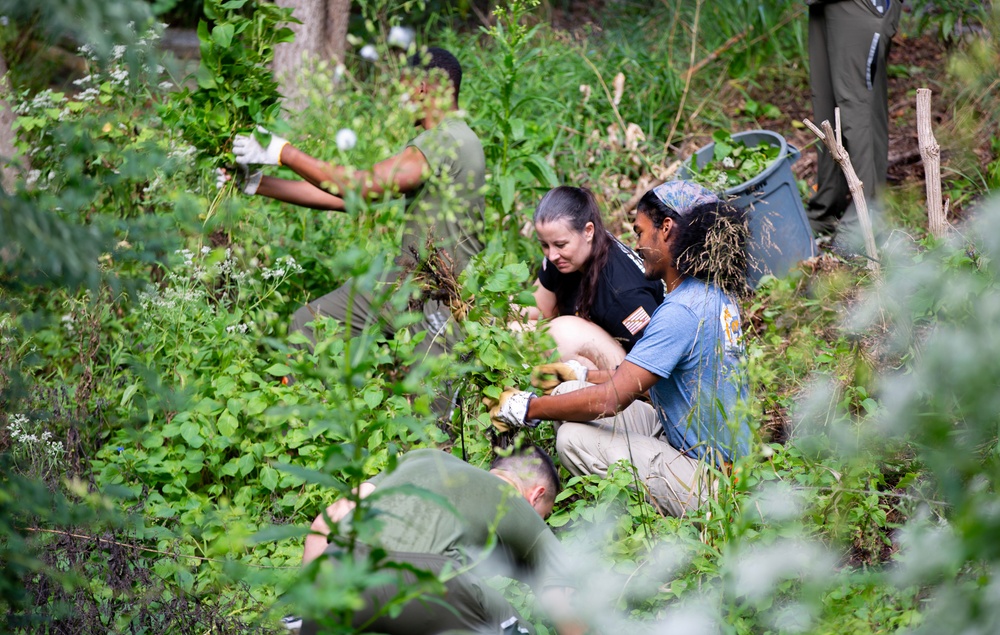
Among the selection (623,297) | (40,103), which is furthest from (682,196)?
(40,103)

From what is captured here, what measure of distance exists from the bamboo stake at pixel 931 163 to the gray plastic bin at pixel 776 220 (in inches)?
24.3

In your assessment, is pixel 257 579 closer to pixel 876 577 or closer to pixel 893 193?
pixel 876 577

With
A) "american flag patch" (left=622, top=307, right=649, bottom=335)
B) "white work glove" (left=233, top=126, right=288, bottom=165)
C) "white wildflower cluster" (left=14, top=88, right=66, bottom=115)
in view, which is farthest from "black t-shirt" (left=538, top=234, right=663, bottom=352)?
"white wildflower cluster" (left=14, top=88, right=66, bottom=115)

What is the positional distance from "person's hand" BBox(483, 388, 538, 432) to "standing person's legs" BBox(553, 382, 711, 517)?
140mm

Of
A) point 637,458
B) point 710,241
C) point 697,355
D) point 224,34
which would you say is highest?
point 224,34

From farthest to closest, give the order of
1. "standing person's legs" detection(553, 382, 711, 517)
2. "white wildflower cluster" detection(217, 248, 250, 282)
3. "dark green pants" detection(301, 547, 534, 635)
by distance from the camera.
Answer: "white wildflower cluster" detection(217, 248, 250, 282)
"standing person's legs" detection(553, 382, 711, 517)
"dark green pants" detection(301, 547, 534, 635)

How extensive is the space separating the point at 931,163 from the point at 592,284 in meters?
1.32

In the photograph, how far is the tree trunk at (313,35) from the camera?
6.41 metres

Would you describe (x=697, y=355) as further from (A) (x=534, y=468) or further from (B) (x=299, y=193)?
(B) (x=299, y=193)

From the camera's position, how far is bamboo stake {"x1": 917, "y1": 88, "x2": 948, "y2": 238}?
3488 millimetres

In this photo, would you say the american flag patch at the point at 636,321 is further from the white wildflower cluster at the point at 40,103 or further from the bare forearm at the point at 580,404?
the white wildflower cluster at the point at 40,103

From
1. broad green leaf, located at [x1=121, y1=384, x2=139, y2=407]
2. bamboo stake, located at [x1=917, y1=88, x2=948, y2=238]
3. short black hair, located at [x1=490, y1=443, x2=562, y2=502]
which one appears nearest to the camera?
short black hair, located at [x1=490, y1=443, x2=562, y2=502]

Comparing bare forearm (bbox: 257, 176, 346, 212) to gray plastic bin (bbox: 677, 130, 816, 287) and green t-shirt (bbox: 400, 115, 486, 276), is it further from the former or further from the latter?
gray plastic bin (bbox: 677, 130, 816, 287)

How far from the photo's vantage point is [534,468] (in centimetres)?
281
